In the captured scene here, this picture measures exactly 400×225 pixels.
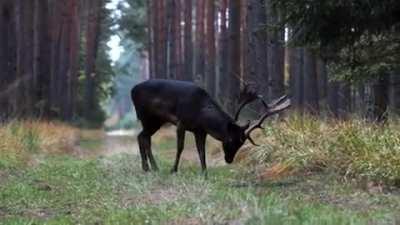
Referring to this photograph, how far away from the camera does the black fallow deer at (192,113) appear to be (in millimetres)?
12305

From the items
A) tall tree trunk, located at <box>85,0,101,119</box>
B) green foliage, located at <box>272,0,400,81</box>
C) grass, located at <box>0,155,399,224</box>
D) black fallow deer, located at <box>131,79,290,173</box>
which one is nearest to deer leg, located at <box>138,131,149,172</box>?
black fallow deer, located at <box>131,79,290,173</box>

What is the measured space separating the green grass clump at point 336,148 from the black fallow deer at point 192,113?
2.46 feet

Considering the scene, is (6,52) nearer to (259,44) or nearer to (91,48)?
(259,44)

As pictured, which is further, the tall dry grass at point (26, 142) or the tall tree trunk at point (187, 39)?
the tall tree trunk at point (187, 39)

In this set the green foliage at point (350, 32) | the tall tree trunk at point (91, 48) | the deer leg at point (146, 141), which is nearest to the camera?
the green foliage at point (350, 32)

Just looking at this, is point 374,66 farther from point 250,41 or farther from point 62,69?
point 62,69

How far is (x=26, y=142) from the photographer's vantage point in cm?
1797

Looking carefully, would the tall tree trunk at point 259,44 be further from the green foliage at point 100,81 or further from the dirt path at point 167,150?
the green foliage at point 100,81

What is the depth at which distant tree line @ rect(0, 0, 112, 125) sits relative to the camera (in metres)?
23.3

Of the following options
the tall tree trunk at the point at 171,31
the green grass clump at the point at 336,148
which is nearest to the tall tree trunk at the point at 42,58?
the tall tree trunk at the point at 171,31

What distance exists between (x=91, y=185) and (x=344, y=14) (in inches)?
173

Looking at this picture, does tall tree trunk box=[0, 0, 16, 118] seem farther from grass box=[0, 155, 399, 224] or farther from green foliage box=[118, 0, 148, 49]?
green foliage box=[118, 0, 148, 49]

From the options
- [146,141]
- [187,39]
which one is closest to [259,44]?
[146,141]

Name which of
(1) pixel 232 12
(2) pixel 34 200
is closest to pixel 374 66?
(2) pixel 34 200
